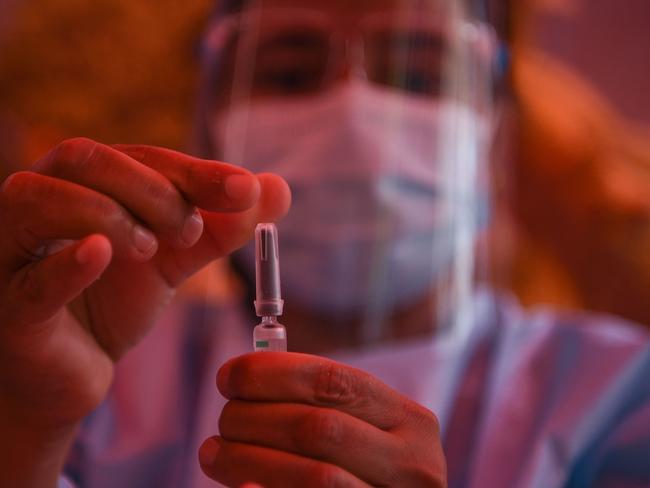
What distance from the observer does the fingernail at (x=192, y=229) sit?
392 mm

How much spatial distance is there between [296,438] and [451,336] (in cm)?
52

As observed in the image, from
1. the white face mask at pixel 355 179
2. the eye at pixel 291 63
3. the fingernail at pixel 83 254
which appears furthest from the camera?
the eye at pixel 291 63

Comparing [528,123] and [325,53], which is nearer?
[325,53]

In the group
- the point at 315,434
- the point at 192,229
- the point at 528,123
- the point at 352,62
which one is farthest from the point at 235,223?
the point at 528,123

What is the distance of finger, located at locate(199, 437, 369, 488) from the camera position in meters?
0.35

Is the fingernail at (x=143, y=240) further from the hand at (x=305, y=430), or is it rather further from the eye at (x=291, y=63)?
the eye at (x=291, y=63)

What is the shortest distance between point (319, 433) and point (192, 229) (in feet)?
0.44

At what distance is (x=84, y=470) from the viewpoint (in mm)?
720

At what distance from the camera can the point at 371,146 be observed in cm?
78

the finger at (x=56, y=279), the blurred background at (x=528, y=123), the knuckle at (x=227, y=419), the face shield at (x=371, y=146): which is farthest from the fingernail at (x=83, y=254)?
the blurred background at (x=528, y=123)

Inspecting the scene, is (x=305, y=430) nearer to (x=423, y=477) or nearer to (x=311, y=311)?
(x=423, y=477)

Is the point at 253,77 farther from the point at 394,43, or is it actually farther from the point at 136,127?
the point at 136,127

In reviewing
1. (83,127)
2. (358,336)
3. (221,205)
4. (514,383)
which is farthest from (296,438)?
(83,127)

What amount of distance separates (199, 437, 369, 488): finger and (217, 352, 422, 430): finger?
0.09ft
